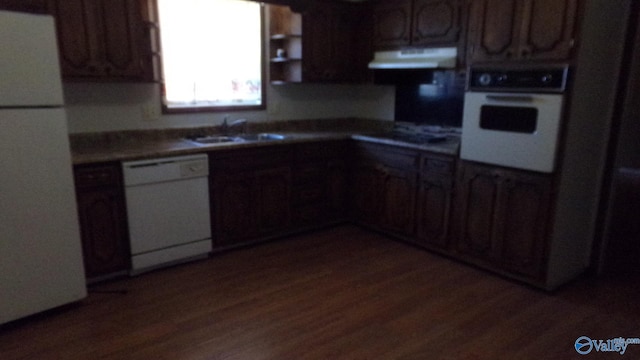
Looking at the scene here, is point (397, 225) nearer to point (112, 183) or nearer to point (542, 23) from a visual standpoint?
point (542, 23)

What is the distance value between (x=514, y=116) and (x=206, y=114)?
8.11ft

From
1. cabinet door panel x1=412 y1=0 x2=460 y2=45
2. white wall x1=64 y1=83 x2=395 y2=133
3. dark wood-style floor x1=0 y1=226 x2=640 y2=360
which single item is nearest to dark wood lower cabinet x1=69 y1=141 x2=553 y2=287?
dark wood-style floor x1=0 y1=226 x2=640 y2=360

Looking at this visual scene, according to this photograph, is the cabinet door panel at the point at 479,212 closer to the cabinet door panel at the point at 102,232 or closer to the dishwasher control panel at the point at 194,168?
the dishwasher control panel at the point at 194,168

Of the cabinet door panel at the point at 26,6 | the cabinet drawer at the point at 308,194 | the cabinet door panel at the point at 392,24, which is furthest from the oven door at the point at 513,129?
the cabinet door panel at the point at 26,6

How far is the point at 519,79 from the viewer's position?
2.73 meters

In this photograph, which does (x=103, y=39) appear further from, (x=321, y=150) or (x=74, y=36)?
(x=321, y=150)

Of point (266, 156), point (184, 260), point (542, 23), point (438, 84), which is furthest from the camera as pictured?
point (438, 84)

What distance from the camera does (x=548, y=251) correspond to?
278 cm

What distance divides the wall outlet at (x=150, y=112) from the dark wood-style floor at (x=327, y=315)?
48.2 inches

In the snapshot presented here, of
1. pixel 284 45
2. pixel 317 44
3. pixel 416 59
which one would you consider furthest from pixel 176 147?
pixel 416 59

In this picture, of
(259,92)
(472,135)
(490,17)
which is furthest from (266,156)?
(490,17)

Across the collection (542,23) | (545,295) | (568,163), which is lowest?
(545,295)

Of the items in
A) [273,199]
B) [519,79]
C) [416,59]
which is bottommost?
[273,199]

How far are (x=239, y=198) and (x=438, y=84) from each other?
1978 millimetres
